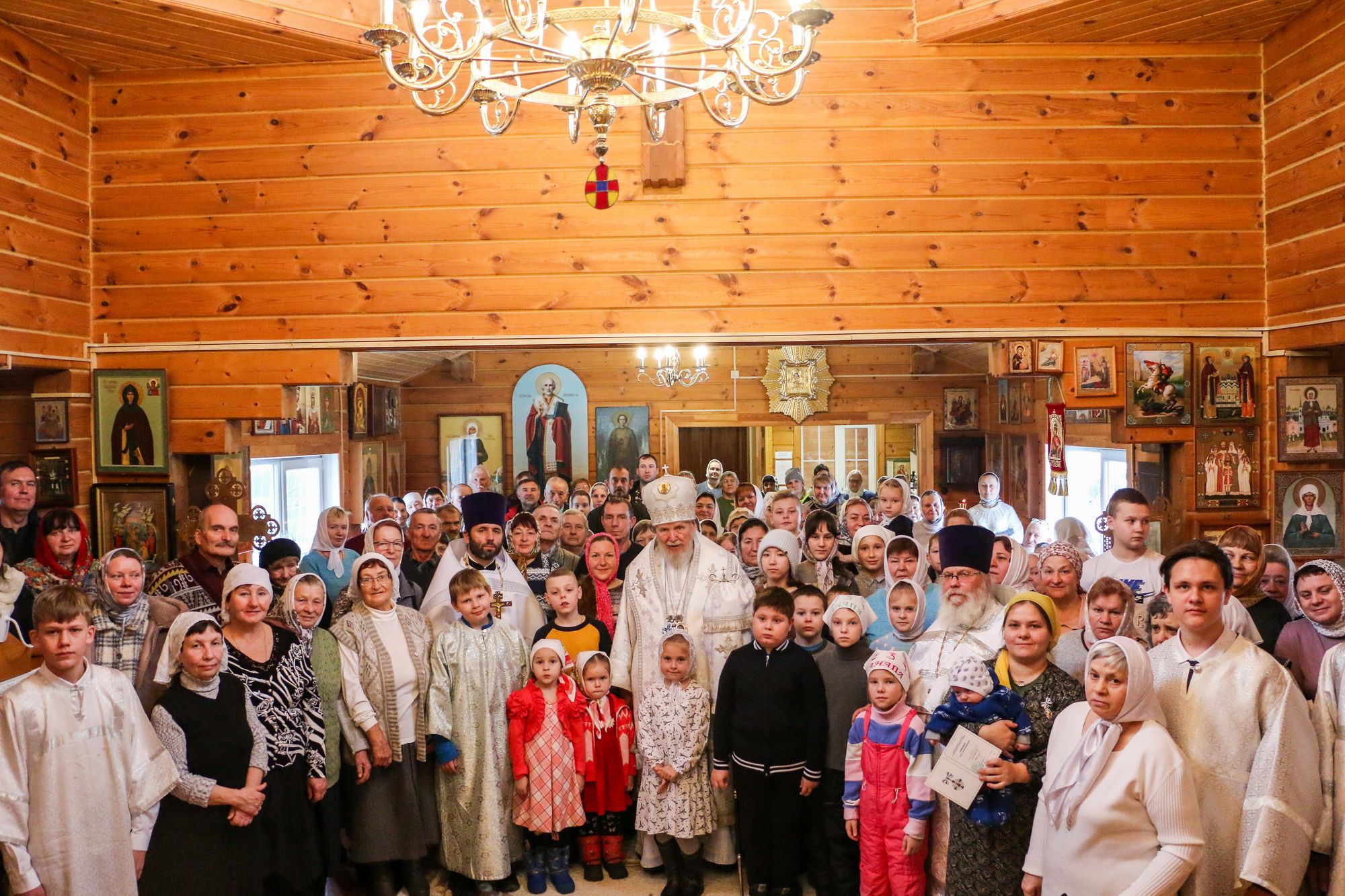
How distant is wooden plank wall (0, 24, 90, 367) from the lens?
19.1 ft

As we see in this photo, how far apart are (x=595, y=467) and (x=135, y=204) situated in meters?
6.84

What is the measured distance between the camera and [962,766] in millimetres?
3195

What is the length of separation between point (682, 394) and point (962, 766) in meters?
9.77

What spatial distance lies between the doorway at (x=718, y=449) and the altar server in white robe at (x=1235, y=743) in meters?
12.4

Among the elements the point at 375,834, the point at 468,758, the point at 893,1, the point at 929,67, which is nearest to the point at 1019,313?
the point at 929,67

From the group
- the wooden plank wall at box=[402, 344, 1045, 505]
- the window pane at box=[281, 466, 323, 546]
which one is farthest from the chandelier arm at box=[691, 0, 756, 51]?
the wooden plank wall at box=[402, 344, 1045, 505]

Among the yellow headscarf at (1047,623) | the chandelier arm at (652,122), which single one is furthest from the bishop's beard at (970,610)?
the chandelier arm at (652,122)

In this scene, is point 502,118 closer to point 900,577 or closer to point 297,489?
point 900,577

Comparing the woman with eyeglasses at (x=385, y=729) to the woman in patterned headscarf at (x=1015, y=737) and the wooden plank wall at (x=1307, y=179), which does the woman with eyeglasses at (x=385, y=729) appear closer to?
the woman in patterned headscarf at (x=1015, y=737)

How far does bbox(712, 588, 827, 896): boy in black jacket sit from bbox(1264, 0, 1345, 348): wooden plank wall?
360 cm

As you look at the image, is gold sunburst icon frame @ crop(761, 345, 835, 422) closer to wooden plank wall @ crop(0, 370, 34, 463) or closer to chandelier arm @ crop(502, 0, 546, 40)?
wooden plank wall @ crop(0, 370, 34, 463)

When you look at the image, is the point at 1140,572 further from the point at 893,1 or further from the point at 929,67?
the point at 893,1

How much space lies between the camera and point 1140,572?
192 inches

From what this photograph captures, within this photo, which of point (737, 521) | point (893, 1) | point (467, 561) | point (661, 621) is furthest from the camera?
point (737, 521)
